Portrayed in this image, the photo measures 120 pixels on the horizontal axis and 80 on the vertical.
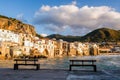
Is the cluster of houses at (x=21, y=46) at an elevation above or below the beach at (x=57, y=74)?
above

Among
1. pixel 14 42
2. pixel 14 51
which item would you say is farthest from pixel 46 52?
pixel 14 51

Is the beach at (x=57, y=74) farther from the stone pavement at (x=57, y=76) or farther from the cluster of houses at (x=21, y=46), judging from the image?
the cluster of houses at (x=21, y=46)

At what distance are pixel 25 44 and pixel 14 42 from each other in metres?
9.72

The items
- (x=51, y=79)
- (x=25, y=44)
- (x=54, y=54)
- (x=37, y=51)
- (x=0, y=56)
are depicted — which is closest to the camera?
(x=51, y=79)

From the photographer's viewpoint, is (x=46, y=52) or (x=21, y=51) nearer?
(x=21, y=51)

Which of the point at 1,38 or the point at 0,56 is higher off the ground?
the point at 1,38

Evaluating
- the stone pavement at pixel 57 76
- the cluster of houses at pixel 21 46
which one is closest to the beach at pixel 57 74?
the stone pavement at pixel 57 76

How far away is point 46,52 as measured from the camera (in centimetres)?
16850

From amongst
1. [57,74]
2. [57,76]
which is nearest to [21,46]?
[57,74]

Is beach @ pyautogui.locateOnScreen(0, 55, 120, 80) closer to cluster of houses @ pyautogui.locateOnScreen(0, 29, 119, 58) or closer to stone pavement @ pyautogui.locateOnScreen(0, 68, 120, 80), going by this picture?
stone pavement @ pyautogui.locateOnScreen(0, 68, 120, 80)

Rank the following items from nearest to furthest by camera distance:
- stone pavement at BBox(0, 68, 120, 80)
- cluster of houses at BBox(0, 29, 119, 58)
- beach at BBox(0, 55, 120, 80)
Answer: stone pavement at BBox(0, 68, 120, 80), beach at BBox(0, 55, 120, 80), cluster of houses at BBox(0, 29, 119, 58)

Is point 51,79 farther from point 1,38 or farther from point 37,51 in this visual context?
point 37,51

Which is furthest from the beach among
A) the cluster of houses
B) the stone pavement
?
the cluster of houses

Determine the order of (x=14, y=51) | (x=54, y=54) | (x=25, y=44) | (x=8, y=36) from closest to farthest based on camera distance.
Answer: (x=14, y=51) → (x=8, y=36) → (x=25, y=44) → (x=54, y=54)
